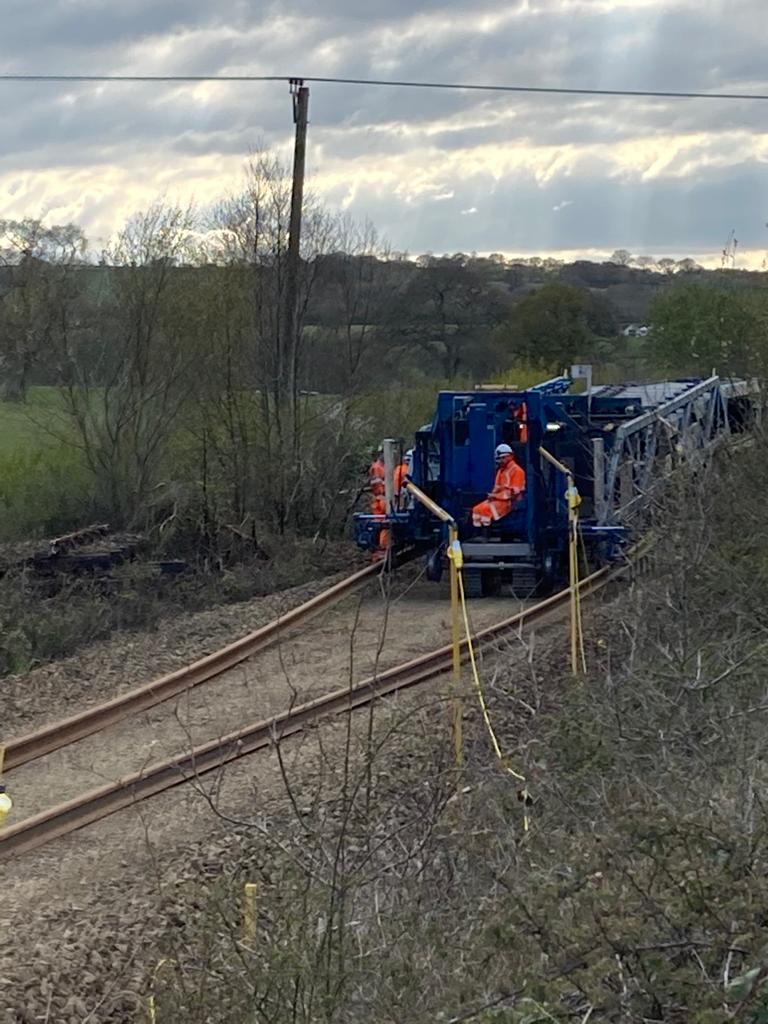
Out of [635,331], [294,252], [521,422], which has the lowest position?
[521,422]

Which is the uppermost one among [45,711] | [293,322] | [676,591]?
[293,322]

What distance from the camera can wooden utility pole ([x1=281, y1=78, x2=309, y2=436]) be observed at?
939 inches

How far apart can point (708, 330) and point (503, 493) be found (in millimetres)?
8876

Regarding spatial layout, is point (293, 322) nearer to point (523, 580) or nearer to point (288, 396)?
point (288, 396)

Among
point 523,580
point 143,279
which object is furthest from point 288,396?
point 523,580

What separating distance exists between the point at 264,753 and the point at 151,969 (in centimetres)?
377

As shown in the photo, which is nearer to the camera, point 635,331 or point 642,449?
point 642,449

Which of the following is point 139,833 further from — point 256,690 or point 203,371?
point 203,371

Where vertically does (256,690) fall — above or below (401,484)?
below

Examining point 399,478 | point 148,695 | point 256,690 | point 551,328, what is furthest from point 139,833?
point 551,328

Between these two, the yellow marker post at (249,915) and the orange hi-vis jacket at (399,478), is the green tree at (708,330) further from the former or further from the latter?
the yellow marker post at (249,915)

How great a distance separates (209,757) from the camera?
10.6 meters

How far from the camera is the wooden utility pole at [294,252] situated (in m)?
23.9

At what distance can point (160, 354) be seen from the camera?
80.4 feet
